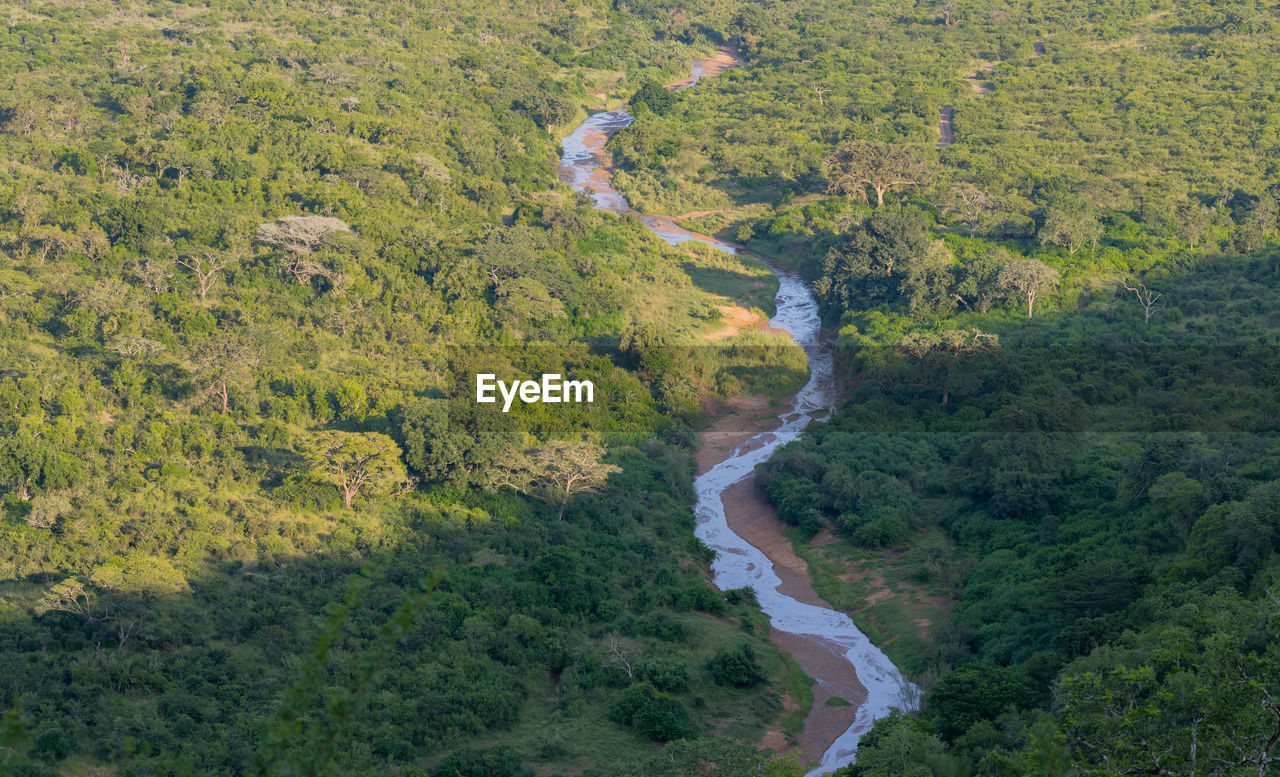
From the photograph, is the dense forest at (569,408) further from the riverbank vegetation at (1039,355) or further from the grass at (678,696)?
the riverbank vegetation at (1039,355)

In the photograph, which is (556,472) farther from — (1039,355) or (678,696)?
(1039,355)

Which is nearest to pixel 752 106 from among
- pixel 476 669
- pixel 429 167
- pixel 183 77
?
pixel 429 167

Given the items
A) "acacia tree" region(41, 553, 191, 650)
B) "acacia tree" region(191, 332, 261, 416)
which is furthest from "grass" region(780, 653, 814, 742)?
"acacia tree" region(191, 332, 261, 416)

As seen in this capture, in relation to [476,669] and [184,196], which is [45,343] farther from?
[476,669]

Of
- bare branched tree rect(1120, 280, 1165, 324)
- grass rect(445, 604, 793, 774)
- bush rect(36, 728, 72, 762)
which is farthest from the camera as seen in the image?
bare branched tree rect(1120, 280, 1165, 324)

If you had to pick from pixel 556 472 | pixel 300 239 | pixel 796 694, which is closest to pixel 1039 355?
pixel 556 472

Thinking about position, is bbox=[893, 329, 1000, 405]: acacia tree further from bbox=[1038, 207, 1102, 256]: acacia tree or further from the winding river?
bbox=[1038, 207, 1102, 256]: acacia tree
